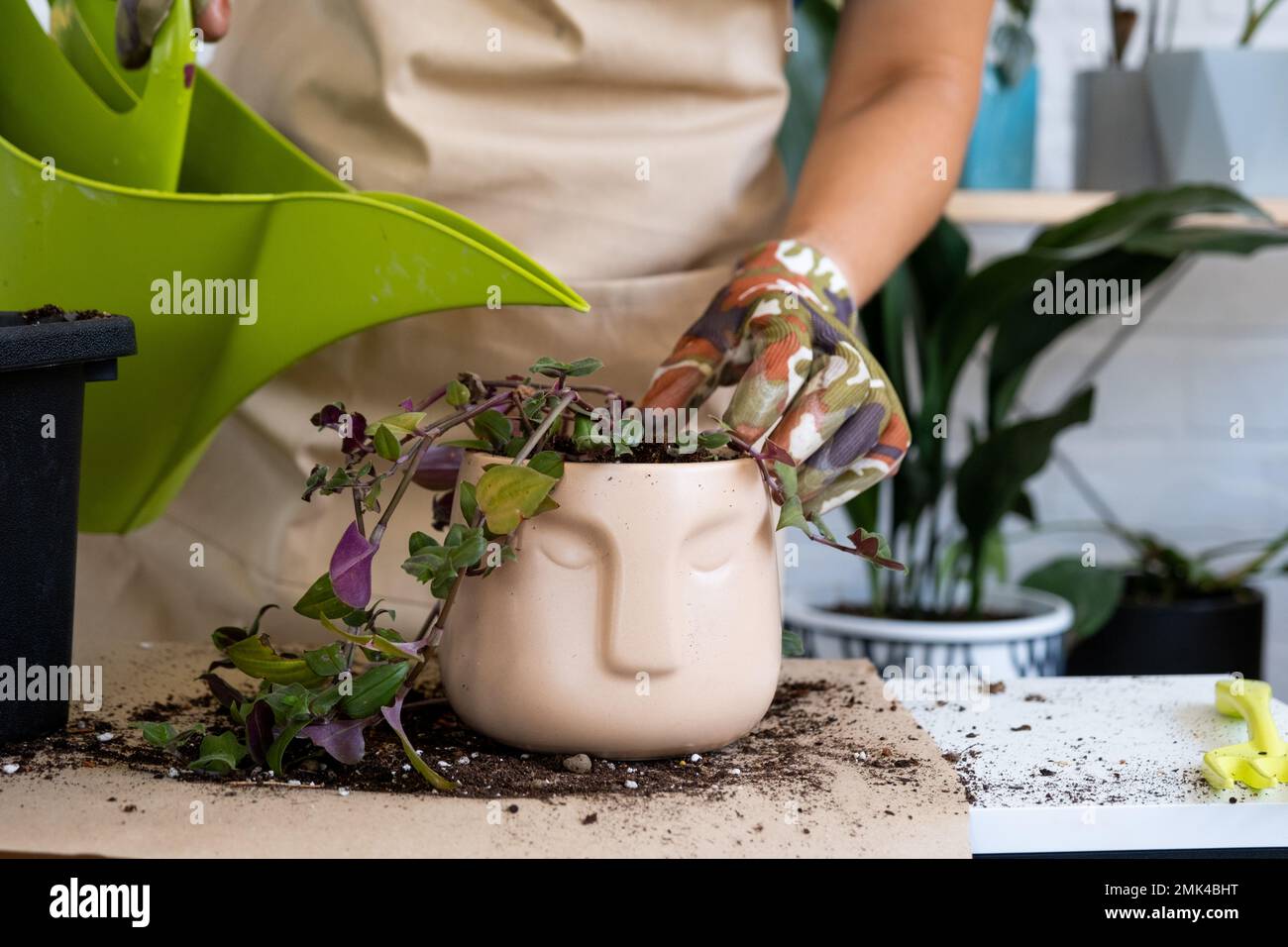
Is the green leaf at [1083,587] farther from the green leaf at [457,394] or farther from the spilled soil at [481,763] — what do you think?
the green leaf at [457,394]

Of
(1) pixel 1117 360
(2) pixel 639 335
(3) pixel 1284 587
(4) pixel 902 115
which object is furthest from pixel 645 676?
(3) pixel 1284 587

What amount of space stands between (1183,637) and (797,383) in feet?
3.66

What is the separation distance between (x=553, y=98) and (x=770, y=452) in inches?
13.8

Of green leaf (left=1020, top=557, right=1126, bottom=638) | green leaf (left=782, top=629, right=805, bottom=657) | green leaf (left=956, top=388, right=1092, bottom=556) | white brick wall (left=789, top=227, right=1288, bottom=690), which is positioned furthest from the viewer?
white brick wall (left=789, top=227, right=1288, bottom=690)

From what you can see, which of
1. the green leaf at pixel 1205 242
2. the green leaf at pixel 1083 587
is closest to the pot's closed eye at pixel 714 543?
the green leaf at pixel 1205 242

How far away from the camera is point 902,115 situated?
75cm

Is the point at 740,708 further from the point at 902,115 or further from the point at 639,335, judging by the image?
the point at 902,115

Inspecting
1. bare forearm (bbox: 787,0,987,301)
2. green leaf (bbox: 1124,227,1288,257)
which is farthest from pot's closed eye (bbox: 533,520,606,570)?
green leaf (bbox: 1124,227,1288,257)

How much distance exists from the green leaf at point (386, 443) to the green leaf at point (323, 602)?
49mm

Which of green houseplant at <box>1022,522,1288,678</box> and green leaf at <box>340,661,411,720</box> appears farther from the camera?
green houseplant at <box>1022,522,1288,678</box>

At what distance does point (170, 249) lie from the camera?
0.49m

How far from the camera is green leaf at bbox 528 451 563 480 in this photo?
1.38 feet

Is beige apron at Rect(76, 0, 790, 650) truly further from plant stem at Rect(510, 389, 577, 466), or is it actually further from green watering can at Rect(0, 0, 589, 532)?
plant stem at Rect(510, 389, 577, 466)

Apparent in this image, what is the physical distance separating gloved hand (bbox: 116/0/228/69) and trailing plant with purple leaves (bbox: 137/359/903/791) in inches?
6.3
